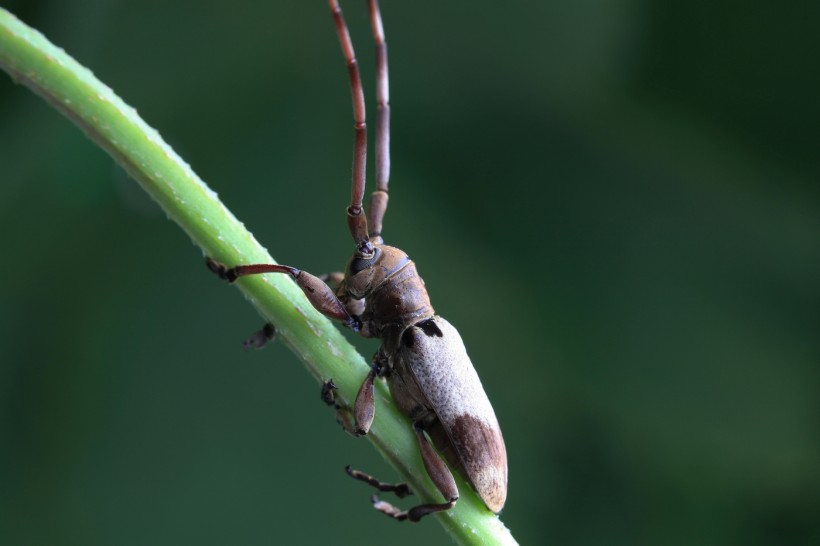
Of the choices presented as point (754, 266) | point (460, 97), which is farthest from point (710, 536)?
point (460, 97)

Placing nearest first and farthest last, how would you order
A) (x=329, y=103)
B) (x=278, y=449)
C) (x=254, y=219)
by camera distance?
(x=278, y=449), (x=254, y=219), (x=329, y=103)

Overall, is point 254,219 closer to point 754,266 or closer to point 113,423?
point 113,423

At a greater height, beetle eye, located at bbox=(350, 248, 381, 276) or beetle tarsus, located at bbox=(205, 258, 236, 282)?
beetle tarsus, located at bbox=(205, 258, 236, 282)

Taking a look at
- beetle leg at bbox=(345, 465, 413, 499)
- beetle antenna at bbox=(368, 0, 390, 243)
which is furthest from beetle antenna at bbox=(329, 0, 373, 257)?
beetle leg at bbox=(345, 465, 413, 499)

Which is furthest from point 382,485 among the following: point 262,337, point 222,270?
point 222,270

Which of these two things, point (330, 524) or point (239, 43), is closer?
point (330, 524)

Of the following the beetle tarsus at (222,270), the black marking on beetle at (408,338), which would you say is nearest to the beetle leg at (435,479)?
the black marking on beetle at (408,338)

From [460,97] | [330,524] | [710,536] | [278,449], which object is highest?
[460,97]

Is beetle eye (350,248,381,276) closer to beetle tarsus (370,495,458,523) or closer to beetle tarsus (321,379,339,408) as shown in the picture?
beetle tarsus (321,379,339,408)
